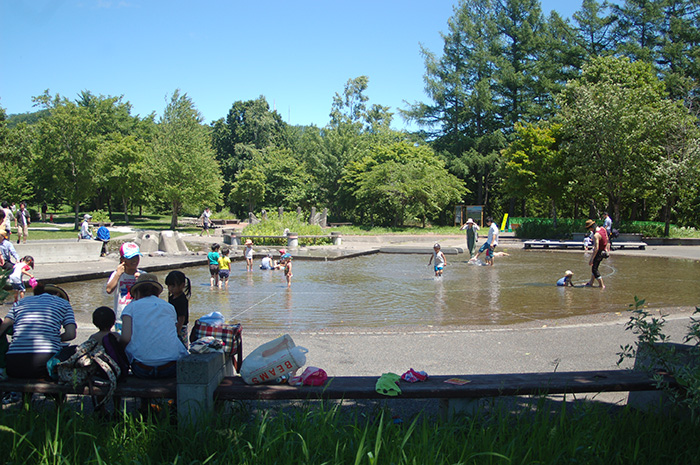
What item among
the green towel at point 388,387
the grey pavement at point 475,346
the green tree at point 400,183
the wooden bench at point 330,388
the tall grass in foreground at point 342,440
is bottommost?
the grey pavement at point 475,346

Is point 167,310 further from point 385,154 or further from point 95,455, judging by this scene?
point 385,154

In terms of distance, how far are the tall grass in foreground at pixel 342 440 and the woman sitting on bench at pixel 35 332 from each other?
48cm

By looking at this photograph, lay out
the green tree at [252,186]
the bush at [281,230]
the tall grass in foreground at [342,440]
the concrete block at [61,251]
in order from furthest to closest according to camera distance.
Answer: the green tree at [252,186] < the bush at [281,230] < the concrete block at [61,251] < the tall grass in foreground at [342,440]

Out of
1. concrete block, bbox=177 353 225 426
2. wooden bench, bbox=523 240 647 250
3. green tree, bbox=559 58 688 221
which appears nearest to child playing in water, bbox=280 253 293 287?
concrete block, bbox=177 353 225 426

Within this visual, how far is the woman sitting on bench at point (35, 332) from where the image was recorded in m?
4.86

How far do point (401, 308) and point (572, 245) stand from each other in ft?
66.5

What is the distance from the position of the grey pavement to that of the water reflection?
45.1 inches

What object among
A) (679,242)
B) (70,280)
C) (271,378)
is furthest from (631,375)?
(679,242)

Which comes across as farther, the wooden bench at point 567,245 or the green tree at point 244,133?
the green tree at point 244,133

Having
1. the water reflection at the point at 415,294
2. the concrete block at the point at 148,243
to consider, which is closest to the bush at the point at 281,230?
the concrete block at the point at 148,243

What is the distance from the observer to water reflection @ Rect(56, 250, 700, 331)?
1069 centimetres

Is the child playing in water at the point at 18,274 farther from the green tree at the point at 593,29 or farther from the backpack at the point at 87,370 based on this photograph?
the green tree at the point at 593,29

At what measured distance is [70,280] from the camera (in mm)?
15148

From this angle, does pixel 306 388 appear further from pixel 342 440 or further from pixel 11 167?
pixel 11 167
